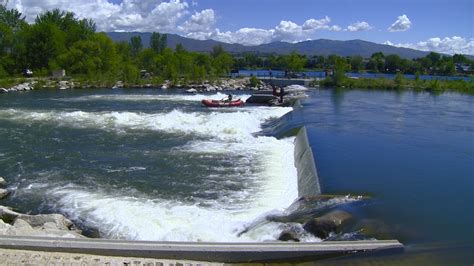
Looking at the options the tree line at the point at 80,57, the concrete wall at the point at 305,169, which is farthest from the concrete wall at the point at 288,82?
the concrete wall at the point at 305,169

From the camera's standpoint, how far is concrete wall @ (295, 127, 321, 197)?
11.8 meters

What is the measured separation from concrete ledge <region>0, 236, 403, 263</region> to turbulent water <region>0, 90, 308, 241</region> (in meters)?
1.54

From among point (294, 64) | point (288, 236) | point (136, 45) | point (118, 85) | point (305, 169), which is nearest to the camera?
point (288, 236)

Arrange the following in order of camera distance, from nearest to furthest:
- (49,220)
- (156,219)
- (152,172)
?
1. (49,220)
2. (156,219)
3. (152,172)

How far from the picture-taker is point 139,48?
289 ft

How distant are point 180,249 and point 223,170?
750 cm

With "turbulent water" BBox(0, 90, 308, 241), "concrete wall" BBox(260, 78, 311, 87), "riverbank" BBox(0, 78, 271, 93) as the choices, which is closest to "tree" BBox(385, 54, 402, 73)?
"concrete wall" BBox(260, 78, 311, 87)

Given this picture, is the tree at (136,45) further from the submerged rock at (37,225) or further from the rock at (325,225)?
the rock at (325,225)

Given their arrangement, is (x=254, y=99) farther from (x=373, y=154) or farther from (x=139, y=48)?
(x=139, y=48)

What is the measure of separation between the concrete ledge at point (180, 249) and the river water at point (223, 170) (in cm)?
170

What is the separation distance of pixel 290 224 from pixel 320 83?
44510 millimetres

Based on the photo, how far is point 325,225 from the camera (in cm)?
889

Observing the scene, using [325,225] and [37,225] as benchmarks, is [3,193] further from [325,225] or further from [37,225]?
[325,225]

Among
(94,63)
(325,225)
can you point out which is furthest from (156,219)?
(94,63)
